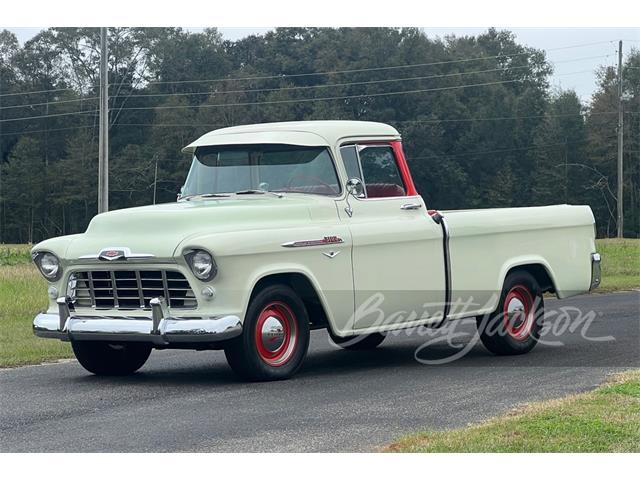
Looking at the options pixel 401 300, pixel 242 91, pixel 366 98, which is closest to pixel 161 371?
pixel 401 300

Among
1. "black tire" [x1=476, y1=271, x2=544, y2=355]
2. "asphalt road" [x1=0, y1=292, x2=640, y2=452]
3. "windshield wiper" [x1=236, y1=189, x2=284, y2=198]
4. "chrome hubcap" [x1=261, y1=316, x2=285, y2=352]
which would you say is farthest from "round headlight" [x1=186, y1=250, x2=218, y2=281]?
"black tire" [x1=476, y1=271, x2=544, y2=355]

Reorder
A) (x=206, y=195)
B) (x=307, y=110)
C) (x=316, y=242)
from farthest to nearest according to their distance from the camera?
(x=307, y=110) < (x=206, y=195) < (x=316, y=242)

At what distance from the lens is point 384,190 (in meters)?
12.1

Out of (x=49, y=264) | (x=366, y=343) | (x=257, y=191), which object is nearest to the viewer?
(x=49, y=264)

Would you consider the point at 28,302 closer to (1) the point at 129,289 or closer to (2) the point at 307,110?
(1) the point at 129,289

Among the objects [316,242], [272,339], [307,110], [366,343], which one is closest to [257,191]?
[316,242]

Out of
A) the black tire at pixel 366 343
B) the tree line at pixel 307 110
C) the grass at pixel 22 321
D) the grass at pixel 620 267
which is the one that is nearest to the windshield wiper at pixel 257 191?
the black tire at pixel 366 343

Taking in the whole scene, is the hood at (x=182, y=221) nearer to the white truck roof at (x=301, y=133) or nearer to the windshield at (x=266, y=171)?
the windshield at (x=266, y=171)

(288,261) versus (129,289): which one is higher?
(288,261)

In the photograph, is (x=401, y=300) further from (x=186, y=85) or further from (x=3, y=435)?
(x=186, y=85)

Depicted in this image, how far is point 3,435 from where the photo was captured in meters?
8.36

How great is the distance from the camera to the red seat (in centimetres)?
1196

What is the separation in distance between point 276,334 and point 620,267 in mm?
21583

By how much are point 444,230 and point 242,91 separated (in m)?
53.9
